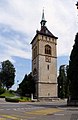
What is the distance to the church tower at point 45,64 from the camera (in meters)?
83.5

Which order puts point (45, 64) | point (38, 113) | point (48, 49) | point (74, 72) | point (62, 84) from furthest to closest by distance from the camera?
point (62, 84) → point (48, 49) → point (45, 64) → point (74, 72) → point (38, 113)

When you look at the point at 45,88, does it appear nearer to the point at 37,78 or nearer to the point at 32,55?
the point at 37,78

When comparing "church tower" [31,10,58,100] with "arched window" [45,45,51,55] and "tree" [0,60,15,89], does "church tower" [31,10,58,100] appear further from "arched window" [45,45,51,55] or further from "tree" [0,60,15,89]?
"tree" [0,60,15,89]

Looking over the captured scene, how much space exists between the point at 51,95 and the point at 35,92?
4.48m

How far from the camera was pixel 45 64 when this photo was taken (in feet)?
285

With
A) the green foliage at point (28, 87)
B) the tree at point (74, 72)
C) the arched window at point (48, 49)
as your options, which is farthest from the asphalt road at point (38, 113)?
the arched window at point (48, 49)

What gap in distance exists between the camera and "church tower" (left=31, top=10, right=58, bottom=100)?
83500mm

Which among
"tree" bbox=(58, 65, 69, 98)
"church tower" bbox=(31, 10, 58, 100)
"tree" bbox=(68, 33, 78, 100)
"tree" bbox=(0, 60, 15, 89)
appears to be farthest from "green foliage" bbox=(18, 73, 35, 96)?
"tree" bbox=(68, 33, 78, 100)

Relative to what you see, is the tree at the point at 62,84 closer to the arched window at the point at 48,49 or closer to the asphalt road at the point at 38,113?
the arched window at the point at 48,49

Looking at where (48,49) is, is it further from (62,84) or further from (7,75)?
(7,75)

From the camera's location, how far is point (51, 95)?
84.0 meters

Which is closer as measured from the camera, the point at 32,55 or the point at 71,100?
the point at 71,100

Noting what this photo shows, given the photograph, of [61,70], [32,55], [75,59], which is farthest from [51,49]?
[75,59]

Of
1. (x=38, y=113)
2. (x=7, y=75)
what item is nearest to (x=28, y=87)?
(x=7, y=75)
